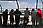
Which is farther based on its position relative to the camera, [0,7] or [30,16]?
[0,7]

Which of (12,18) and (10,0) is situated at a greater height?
(10,0)

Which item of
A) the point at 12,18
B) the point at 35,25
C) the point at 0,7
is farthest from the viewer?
the point at 0,7

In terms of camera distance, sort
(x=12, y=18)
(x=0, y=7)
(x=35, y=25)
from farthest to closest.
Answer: (x=0, y=7)
(x=12, y=18)
(x=35, y=25)

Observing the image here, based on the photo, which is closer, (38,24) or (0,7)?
(38,24)

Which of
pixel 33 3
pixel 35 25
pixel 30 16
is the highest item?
pixel 33 3

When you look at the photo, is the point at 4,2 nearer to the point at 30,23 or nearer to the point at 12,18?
the point at 12,18

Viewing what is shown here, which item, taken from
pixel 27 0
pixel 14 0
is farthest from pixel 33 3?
pixel 14 0

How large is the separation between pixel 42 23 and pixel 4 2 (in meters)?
3.77

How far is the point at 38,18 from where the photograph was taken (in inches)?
338

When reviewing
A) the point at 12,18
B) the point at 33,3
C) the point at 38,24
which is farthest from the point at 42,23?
the point at 33,3

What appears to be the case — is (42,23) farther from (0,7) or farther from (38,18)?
(0,7)

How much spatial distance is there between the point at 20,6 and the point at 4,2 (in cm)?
128

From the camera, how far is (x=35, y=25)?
337 inches

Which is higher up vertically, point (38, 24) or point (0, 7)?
point (0, 7)
